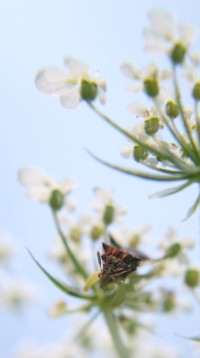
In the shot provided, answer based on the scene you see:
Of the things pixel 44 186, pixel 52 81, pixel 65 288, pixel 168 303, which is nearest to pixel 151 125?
pixel 52 81

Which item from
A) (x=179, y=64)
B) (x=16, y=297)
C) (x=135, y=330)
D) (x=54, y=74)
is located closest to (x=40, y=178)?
(x=54, y=74)

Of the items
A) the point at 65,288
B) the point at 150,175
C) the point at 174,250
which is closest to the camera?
the point at 150,175

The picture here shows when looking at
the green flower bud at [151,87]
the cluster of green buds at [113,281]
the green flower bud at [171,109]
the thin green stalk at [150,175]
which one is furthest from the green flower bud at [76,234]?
the thin green stalk at [150,175]

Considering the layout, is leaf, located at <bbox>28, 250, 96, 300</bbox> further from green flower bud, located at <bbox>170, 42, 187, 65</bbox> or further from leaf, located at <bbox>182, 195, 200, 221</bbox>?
green flower bud, located at <bbox>170, 42, 187, 65</bbox>

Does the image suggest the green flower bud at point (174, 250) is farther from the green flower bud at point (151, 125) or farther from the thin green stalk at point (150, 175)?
the thin green stalk at point (150, 175)

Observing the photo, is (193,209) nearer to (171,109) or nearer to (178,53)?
(171,109)

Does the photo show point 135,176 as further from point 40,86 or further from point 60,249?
point 60,249
